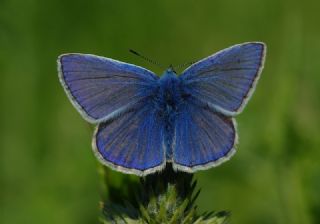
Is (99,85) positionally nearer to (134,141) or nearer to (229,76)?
(134,141)

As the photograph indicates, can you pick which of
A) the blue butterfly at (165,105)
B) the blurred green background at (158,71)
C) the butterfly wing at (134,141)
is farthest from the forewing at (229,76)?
the blurred green background at (158,71)

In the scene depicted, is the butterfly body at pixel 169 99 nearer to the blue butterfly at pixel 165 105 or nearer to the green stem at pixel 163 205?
the blue butterfly at pixel 165 105

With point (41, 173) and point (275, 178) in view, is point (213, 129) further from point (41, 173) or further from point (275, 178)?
point (41, 173)

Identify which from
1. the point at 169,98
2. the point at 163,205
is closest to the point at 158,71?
the point at 169,98

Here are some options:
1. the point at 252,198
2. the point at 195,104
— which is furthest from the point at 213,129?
the point at 252,198

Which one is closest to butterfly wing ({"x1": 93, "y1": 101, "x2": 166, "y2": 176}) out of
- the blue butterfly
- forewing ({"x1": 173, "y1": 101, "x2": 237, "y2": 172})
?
the blue butterfly

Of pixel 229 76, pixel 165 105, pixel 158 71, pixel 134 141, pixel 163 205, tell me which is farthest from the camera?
pixel 158 71
